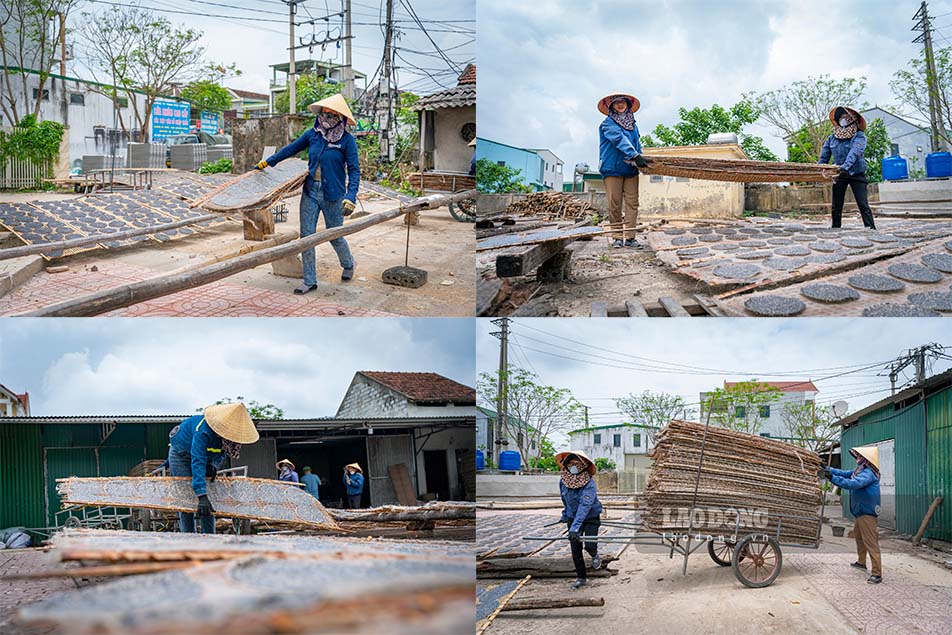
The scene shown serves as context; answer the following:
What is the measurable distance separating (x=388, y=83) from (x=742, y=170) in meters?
5.95

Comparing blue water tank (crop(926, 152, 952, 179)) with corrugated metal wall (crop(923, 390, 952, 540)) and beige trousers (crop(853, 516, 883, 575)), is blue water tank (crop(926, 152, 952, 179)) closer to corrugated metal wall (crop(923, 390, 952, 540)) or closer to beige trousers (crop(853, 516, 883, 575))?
corrugated metal wall (crop(923, 390, 952, 540))

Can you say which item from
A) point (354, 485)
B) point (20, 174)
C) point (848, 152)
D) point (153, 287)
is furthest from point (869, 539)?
point (20, 174)

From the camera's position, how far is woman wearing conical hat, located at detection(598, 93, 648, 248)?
5.98 meters

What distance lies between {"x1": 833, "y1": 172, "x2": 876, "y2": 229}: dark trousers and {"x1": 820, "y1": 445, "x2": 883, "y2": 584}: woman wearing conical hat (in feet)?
7.81

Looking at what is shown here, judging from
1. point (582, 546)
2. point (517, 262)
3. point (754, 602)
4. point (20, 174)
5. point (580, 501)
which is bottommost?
point (754, 602)

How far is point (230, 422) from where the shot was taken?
4.34 m

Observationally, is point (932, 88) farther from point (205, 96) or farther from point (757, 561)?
point (205, 96)

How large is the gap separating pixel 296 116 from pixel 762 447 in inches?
353

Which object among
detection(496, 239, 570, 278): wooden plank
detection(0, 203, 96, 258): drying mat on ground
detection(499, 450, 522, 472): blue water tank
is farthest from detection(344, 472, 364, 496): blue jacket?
detection(496, 239, 570, 278): wooden plank

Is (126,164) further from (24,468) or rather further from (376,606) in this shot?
(376,606)

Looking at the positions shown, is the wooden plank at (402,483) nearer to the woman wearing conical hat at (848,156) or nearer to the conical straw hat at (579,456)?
the conical straw hat at (579,456)

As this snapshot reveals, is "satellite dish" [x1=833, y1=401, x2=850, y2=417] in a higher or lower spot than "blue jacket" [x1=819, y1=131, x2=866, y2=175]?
lower

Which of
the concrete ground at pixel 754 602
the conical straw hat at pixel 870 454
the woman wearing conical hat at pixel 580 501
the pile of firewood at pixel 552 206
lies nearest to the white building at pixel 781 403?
the pile of firewood at pixel 552 206

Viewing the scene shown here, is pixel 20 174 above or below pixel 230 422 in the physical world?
above
